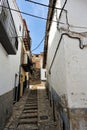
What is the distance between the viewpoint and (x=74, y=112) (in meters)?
3.15

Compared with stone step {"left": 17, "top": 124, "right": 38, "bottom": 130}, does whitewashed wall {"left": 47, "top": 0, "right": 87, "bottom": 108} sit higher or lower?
higher

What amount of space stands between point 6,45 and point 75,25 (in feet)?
9.73

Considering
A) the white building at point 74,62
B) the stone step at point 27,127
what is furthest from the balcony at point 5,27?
the stone step at point 27,127

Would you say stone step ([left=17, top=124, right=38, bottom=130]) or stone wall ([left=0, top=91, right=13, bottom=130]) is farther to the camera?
stone step ([left=17, top=124, right=38, bottom=130])

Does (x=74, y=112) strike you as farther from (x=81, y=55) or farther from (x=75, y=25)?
(x=75, y=25)

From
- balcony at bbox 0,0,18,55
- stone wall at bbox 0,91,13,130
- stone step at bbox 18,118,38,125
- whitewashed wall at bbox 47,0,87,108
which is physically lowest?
stone step at bbox 18,118,38,125

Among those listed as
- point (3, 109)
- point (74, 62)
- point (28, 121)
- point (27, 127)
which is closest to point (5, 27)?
point (74, 62)

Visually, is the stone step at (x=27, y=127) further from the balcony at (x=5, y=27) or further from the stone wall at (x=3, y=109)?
the balcony at (x=5, y=27)

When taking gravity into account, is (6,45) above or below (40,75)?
above

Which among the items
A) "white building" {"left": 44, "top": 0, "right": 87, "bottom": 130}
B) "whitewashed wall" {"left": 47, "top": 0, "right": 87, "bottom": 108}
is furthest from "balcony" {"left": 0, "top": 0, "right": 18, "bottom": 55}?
"whitewashed wall" {"left": 47, "top": 0, "right": 87, "bottom": 108}

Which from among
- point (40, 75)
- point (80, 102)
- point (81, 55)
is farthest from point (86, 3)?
point (40, 75)

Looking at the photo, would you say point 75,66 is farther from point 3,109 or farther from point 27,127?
point 27,127

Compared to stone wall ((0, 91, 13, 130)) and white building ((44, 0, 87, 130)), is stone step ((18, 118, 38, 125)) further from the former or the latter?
white building ((44, 0, 87, 130))

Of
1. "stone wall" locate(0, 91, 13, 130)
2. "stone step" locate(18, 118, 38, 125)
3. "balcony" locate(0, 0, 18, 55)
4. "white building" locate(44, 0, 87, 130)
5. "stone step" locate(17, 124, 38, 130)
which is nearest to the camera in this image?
"white building" locate(44, 0, 87, 130)
